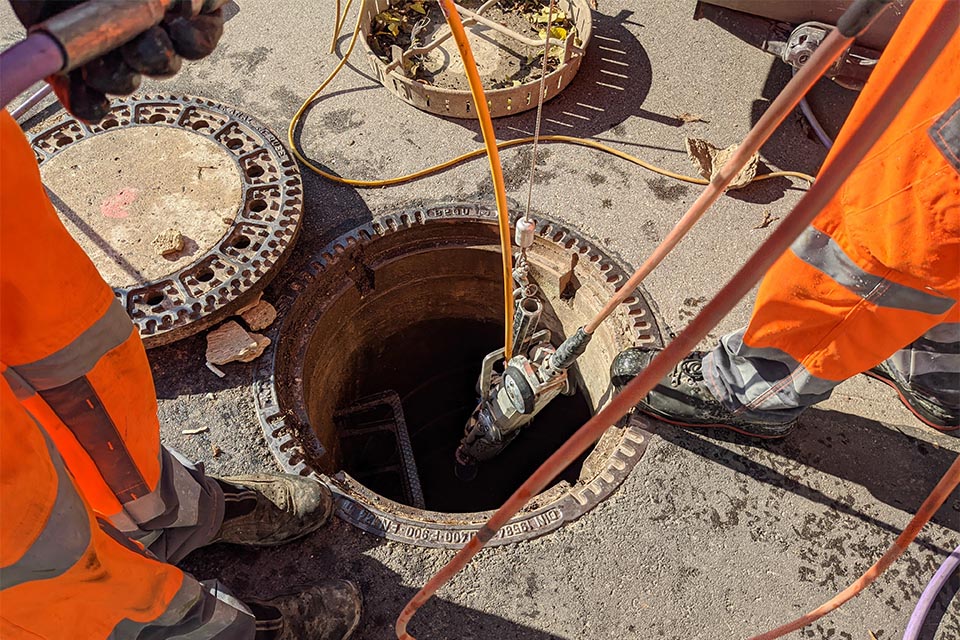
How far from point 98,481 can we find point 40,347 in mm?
456

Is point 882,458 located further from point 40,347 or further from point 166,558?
point 40,347

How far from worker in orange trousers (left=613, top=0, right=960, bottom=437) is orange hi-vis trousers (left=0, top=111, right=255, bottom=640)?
1.61m

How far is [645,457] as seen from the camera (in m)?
2.65

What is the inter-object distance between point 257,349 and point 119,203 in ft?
3.32

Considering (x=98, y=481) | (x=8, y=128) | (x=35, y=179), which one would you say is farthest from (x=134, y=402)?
(x=8, y=128)

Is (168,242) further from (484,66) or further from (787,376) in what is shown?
(787,376)

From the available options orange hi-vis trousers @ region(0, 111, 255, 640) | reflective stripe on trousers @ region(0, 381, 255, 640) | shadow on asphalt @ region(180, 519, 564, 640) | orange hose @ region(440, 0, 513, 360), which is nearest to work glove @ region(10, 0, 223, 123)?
orange hi-vis trousers @ region(0, 111, 255, 640)

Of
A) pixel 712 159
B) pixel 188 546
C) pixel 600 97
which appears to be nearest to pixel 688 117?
pixel 712 159

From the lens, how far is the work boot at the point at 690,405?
102 inches

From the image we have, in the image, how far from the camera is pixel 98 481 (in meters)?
1.74

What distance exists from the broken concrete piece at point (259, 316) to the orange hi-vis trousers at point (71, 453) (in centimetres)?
99

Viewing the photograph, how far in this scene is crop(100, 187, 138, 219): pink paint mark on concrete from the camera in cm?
306

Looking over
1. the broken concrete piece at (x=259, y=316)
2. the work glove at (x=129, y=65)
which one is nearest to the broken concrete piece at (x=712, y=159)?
the broken concrete piece at (x=259, y=316)

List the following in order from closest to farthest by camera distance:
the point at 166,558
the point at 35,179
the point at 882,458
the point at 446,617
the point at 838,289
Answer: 1. the point at 35,179
2. the point at 838,289
3. the point at 166,558
4. the point at 446,617
5. the point at 882,458
